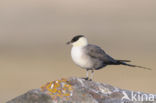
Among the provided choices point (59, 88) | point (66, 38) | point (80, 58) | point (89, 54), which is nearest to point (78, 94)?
point (59, 88)

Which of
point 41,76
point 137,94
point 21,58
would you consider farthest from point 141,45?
point 137,94

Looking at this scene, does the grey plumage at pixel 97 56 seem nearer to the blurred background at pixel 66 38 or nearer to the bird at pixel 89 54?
the bird at pixel 89 54

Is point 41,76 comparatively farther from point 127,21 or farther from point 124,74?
point 127,21

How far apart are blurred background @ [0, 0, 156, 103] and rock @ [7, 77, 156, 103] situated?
267 inches

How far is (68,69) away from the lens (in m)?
25.3

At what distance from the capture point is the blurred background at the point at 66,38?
22609 mm

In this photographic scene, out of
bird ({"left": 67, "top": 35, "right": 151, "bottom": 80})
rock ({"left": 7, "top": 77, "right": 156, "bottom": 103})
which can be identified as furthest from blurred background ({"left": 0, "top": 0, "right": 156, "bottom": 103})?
rock ({"left": 7, "top": 77, "right": 156, "bottom": 103})

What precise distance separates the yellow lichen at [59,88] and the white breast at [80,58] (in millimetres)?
1877

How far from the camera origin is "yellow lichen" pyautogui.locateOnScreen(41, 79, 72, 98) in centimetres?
860

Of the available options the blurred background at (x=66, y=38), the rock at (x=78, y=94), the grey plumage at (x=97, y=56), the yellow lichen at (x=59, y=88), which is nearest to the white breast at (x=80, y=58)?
the grey plumage at (x=97, y=56)

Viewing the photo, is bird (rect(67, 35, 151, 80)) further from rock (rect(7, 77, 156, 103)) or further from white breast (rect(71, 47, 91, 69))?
rock (rect(7, 77, 156, 103))

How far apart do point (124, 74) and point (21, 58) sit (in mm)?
7101

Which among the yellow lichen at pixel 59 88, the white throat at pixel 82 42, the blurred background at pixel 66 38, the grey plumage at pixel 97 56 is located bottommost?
the blurred background at pixel 66 38

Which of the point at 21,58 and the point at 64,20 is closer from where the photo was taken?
the point at 21,58
